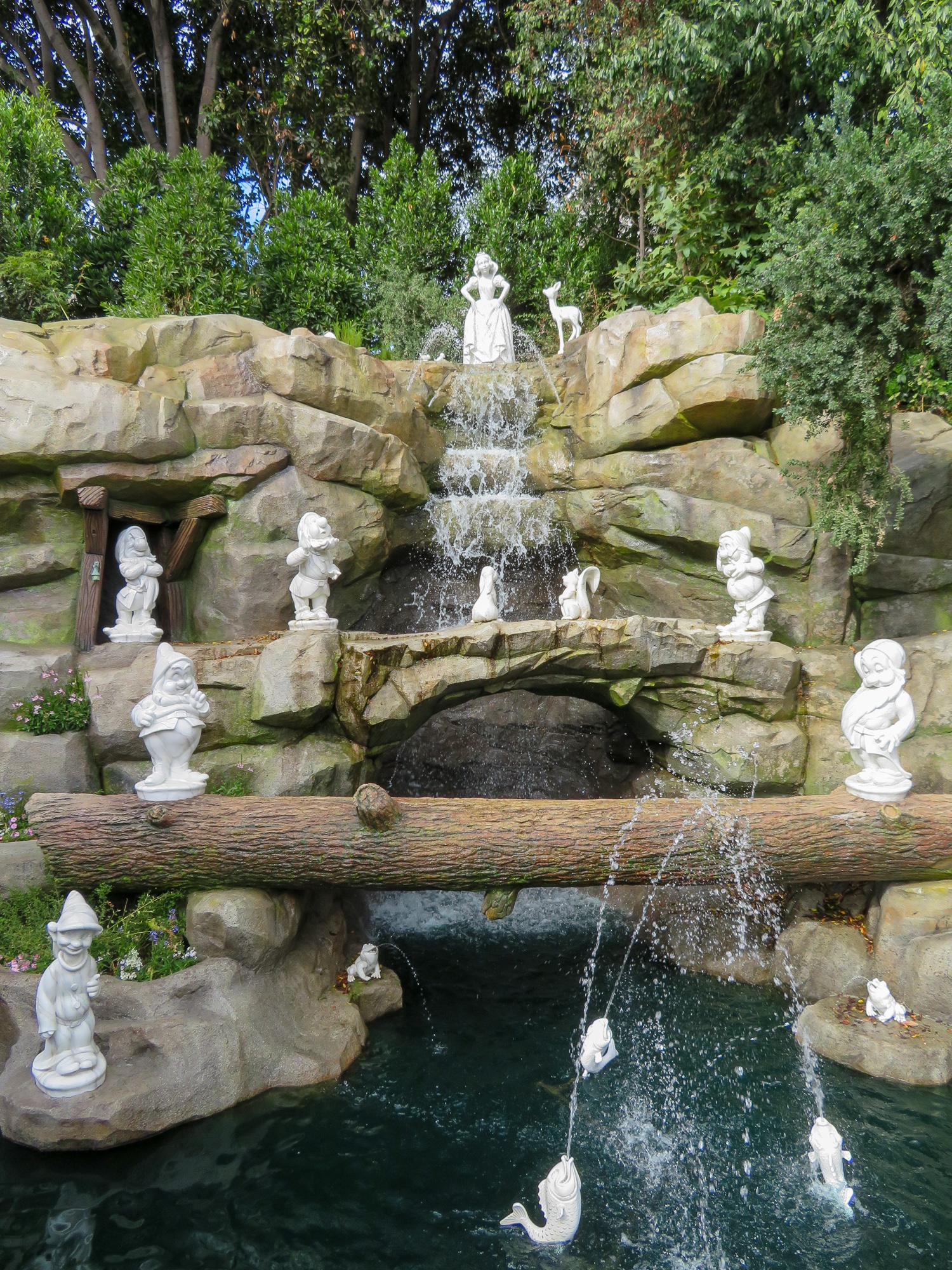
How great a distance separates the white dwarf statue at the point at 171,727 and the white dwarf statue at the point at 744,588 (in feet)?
16.3

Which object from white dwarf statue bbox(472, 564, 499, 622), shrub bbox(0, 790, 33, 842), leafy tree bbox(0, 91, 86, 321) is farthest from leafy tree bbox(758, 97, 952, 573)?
leafy tree bbox(0, 91, 86, 321)

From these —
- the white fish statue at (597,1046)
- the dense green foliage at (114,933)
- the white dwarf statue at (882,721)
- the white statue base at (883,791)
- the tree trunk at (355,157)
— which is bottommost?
the white fish statue at (597,1046)

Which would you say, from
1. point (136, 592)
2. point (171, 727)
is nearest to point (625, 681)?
point (171, 727)

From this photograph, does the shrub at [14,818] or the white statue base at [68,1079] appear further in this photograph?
the shrub at [14,818]

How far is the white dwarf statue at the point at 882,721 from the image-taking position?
6355 millimetres

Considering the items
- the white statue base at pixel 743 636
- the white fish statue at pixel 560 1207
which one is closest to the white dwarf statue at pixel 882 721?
the white statue base at pixel 743 636

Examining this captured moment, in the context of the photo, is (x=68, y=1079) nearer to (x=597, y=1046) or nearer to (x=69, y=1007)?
(x=69, y=1007)

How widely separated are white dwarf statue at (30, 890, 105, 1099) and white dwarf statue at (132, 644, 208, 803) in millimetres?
1199

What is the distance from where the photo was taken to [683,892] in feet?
25.8

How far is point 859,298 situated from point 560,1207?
7941 millimetres

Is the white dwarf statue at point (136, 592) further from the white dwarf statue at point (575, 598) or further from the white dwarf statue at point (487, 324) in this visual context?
the white dwarf statue at point (487, 324)

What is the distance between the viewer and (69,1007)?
4.93 m

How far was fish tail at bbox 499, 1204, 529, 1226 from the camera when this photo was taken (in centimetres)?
427

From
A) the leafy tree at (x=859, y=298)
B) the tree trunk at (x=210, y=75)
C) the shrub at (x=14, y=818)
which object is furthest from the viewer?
the tree trunk at (x=210, y=75)
